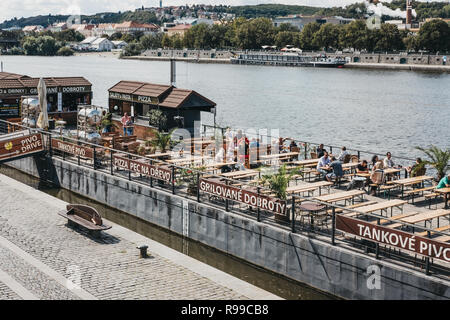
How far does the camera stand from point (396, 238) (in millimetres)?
13586

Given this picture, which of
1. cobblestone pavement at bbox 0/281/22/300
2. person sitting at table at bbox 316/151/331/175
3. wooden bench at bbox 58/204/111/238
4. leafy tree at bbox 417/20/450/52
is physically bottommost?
cobblestone pavement at bbox 0/281/22/300

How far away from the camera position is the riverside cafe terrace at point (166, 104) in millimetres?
30609

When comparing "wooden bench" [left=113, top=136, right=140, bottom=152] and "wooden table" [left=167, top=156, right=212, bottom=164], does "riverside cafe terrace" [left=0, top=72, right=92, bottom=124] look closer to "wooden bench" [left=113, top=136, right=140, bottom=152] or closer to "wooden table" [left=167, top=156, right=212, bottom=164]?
"wooden bench" [left=113, top=136, right=140, bottom=152]

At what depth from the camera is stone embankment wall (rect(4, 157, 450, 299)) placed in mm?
13703

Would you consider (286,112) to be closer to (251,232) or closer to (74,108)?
(74,108)

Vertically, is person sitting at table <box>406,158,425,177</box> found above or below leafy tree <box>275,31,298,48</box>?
below

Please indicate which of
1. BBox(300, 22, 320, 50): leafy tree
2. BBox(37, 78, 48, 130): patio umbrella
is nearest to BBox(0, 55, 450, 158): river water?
BBox(37, 78, 48, 130): patio umbrella

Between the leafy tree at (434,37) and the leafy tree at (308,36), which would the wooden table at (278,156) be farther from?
the leafy tree at (308,36)

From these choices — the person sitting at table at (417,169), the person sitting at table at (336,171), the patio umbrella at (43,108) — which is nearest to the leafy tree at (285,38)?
the patio umbrella at (43,108)

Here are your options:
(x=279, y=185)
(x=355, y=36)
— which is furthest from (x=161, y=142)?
(x=355, y=36)

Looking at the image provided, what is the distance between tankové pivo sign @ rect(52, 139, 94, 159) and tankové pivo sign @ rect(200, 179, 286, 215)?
7.84m

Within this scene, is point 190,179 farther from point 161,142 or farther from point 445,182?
point 445,182
